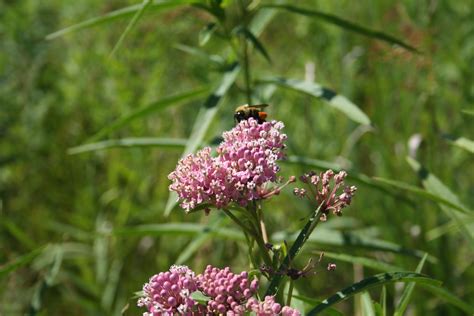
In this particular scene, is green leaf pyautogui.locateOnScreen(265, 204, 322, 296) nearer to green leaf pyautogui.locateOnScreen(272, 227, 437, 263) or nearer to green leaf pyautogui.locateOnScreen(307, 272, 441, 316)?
green leaf pyautogui.locateOnScreen(307, 272, 441, 316)

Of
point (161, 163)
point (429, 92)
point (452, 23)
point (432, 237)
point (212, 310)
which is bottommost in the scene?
point (212, 310)

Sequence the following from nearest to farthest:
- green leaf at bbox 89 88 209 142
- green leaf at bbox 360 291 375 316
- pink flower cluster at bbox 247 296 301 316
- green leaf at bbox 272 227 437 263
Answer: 1. pink flower cluster at bbox 247 296 301 316
2. green leaf at bbox 360 291 375 316
3. green leaf at bbox 272 227 437 263
4. green leaf at bbox 89 88 209 142

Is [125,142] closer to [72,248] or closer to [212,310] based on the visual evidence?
[72,248]

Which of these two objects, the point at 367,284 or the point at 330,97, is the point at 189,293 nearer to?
the point at 367,284

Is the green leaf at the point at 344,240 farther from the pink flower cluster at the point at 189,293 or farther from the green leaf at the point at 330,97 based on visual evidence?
the pink flower cluster at the point at 189,293

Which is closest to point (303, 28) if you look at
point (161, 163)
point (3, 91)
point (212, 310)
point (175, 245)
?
point (161, 163)

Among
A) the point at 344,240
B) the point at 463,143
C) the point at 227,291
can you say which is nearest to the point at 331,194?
the point at 227,291

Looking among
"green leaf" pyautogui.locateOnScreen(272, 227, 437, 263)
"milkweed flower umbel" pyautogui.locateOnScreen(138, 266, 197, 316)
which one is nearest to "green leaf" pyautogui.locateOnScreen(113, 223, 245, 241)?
"green leaf" pyautogui.locateOnScreen(272, 227, 437, 263)
